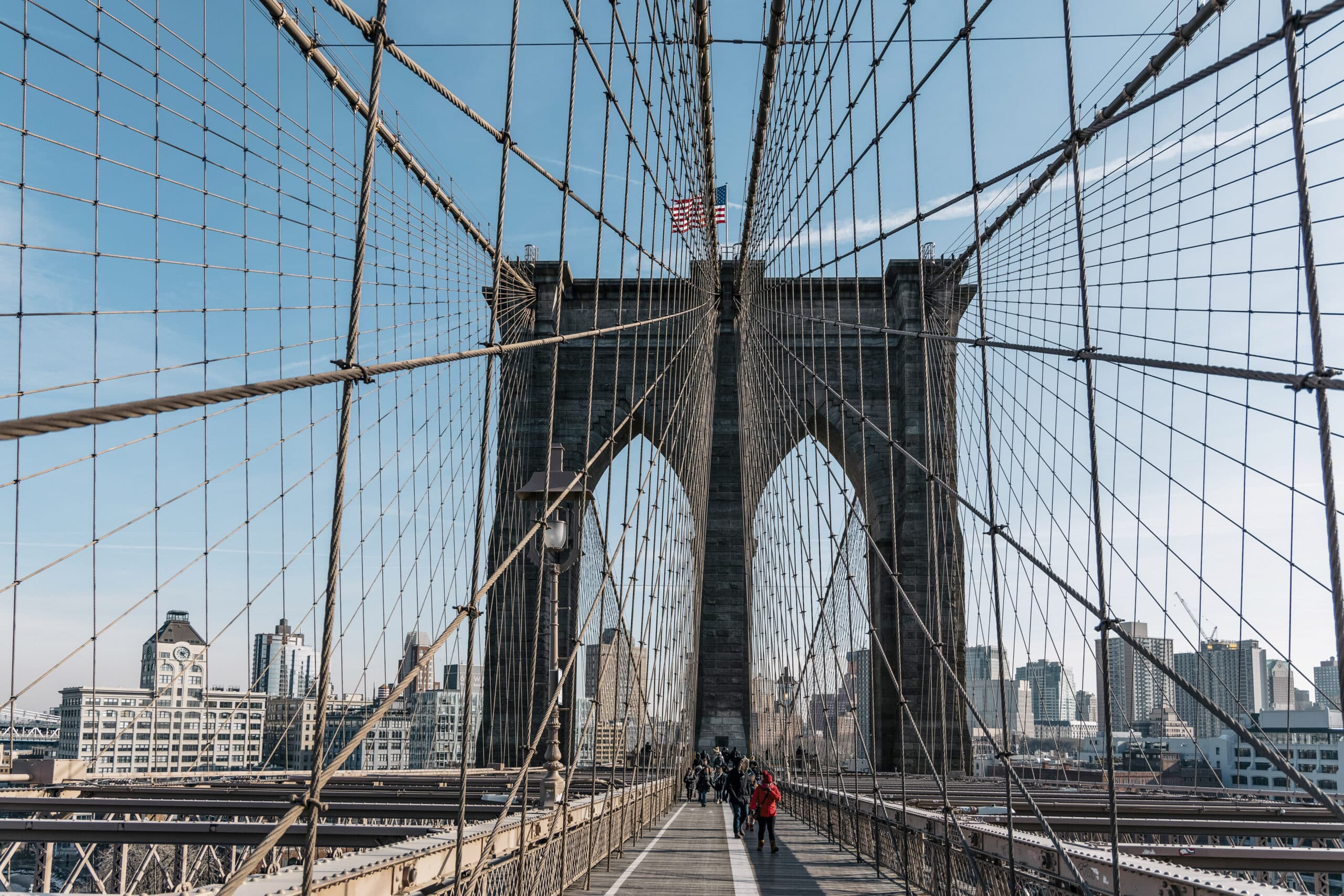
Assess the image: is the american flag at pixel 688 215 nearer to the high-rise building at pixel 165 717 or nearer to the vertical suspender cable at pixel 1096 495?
the high-rise building at pixel 165 717

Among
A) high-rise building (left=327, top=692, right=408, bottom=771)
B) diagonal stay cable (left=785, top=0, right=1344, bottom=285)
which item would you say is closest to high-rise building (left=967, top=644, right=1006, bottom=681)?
high-rise building (left=327, top=692, right=408, bottom=771)

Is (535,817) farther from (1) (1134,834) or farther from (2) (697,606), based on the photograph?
(2) (697,606)

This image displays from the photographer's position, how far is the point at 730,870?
7277 millimetres

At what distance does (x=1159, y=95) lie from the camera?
5098 mm

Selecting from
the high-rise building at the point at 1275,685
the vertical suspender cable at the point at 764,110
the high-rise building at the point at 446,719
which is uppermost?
the vertical suspender cable at the point at 764,110

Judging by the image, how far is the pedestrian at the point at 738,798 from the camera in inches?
431

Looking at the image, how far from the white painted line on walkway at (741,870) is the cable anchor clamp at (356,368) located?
14.3 ft

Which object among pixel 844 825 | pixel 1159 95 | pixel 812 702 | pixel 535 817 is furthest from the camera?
pixel 812 702

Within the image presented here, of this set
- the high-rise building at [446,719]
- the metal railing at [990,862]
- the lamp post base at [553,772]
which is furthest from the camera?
the high-rise building at [446,719]

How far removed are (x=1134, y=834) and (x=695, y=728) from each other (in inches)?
729

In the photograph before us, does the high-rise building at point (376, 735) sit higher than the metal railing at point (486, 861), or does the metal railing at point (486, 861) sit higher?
the metal railing at point (486, 861)

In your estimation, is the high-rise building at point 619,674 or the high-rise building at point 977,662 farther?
the high-rise building at point 977,662

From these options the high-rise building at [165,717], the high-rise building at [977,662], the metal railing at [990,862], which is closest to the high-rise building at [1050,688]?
the high-rise building at [977,662]

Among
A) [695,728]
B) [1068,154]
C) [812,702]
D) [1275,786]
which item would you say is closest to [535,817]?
[1068,154]
